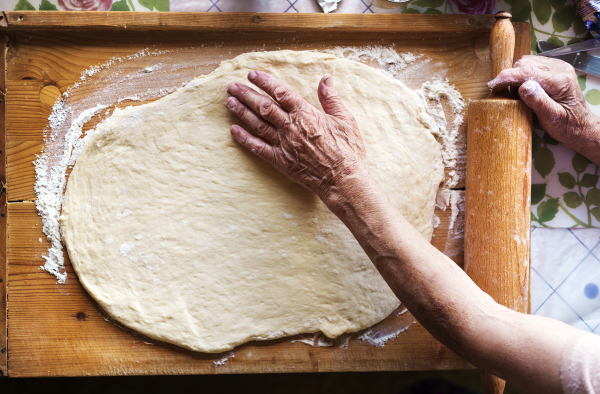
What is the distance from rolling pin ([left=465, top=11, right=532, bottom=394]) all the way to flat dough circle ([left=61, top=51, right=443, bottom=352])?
229mm

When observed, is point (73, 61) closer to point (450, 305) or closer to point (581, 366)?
point (450, 305)

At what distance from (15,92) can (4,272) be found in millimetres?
718

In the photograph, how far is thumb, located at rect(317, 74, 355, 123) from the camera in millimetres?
1283

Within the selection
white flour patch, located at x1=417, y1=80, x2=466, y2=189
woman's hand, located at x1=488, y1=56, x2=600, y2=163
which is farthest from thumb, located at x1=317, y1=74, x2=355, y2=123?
woman's hand, located at x1=488, y1=56, x2=600, y2=163

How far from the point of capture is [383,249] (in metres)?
1.14

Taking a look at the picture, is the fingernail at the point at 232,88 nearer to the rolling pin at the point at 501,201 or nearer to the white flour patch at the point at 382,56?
the white flour patch at the point at 382,56

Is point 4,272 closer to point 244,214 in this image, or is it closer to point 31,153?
point 31,153

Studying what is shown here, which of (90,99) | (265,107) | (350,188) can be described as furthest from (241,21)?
(350,188)

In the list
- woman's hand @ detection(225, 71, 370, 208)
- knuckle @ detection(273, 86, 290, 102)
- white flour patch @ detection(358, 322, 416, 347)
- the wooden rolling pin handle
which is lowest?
white flour patch @ detection(358, 322, 416, 347)

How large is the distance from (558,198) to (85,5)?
217 cm

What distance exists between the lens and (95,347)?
56.4 inches

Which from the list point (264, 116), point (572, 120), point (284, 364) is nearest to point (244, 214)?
point (264, 116)

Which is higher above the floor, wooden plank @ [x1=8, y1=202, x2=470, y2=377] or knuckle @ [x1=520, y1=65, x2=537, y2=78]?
knuckle @ [x1=520, y1=65, x2=537, y2=78]

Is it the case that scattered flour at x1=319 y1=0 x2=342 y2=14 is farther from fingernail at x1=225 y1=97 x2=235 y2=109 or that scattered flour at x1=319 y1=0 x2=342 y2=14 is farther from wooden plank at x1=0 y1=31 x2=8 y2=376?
Answer: wooden plank at x1=0 y1=31 x2=8 y2=376
